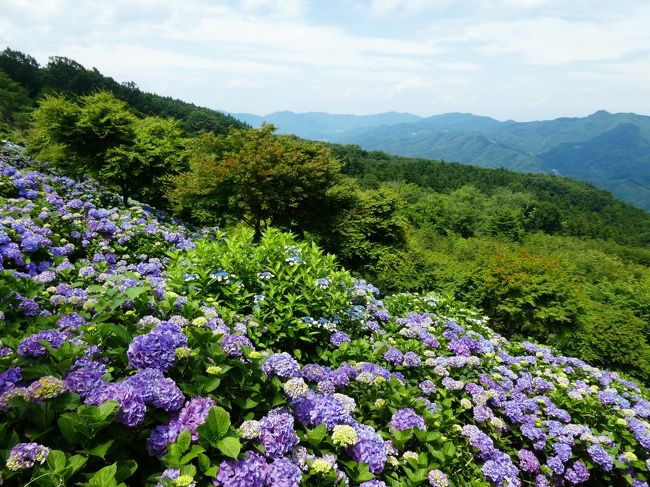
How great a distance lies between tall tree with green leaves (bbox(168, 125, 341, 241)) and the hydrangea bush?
6003 mm

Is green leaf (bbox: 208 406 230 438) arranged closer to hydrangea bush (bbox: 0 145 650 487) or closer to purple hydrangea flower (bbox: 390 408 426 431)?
hydrangea bush (bbox: 0 145 650 487)

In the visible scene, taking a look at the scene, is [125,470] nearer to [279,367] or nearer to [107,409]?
[107,409]

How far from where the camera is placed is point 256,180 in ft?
36.6

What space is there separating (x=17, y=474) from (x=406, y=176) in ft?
306

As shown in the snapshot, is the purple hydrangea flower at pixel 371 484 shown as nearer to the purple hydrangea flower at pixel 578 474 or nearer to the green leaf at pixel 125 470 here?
the green leaf at pixel 125 470

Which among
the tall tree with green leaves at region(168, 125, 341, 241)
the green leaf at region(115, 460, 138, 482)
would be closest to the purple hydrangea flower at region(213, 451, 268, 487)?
the green leaf at region(115, 460, 138, 482)

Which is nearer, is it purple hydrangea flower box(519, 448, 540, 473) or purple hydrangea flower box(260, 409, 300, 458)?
purple hydrangea flower box(260, 409, 300, 458)

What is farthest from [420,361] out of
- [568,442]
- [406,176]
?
[406,176]

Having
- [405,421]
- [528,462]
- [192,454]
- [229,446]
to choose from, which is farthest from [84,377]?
[528,462]

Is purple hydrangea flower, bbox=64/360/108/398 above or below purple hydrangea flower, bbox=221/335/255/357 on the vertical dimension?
above

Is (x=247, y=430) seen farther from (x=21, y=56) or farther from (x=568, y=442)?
(x=21, y=56)

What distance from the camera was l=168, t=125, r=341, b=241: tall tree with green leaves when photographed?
36.4 ft

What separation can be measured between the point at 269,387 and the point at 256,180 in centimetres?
950

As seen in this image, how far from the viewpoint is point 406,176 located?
91.0 m
